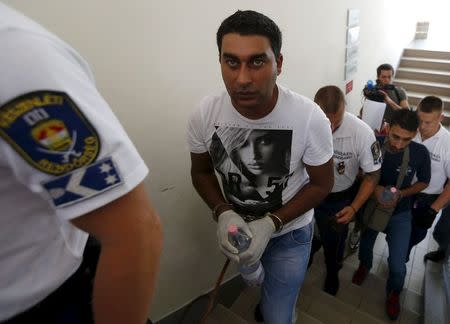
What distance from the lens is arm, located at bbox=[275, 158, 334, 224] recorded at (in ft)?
4.13

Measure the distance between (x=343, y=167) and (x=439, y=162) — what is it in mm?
786

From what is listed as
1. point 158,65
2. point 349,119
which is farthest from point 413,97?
point 158,65

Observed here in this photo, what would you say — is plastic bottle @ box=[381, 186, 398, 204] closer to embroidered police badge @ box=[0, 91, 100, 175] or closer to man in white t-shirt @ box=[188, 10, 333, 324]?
man in white t-shirt @ box=[188, 10, 333, 324]

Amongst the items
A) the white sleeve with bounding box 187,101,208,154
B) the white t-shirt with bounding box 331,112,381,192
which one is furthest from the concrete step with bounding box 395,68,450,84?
the white sleeve with bounding box 187,101,208,154

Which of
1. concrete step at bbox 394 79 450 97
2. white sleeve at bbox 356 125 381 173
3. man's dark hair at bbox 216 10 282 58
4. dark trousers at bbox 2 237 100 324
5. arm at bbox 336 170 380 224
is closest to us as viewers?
dark trousers at bbox 2 237 100 324

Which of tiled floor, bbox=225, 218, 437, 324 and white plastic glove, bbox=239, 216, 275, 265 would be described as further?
tiled floor, bbox=225, 218, 437, 324

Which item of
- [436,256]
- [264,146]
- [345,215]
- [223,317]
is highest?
[264,146]

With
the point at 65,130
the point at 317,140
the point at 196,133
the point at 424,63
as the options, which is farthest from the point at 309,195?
the point at 424,63

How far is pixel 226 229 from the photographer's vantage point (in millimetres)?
1248

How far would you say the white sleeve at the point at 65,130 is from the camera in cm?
37

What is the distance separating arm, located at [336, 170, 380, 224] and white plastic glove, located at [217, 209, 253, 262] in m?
1.00

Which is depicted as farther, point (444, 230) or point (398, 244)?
point (444, 230)

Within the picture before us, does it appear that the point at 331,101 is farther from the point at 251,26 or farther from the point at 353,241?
the point at 353,241

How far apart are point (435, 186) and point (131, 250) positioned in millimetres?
2431
